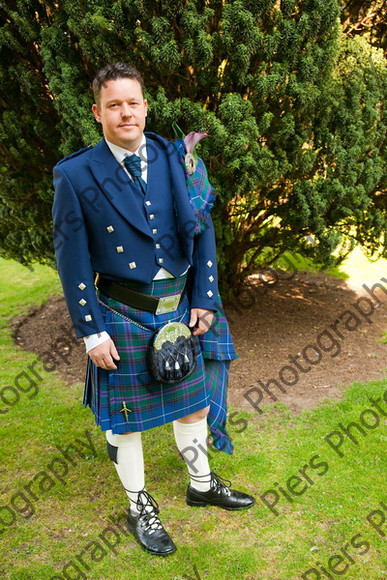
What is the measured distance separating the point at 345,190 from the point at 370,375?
142 cm

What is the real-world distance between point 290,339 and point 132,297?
105 inches

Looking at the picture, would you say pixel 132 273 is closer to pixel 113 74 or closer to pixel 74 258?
pixel 74 258

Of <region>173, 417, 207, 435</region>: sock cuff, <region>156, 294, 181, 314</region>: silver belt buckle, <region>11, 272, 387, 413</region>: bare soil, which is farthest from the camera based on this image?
<region>11, 272, 387, 413</region>: bare soil

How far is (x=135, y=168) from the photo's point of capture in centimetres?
241

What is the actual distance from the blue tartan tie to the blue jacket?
3cm

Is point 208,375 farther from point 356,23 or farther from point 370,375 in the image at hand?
point 356,23

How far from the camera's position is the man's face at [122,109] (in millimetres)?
2271

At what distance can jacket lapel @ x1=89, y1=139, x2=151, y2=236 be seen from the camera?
2.34 m

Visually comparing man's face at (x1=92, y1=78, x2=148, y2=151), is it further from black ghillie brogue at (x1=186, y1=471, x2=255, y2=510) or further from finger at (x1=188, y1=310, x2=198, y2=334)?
black ghillie brogue at (x1=186, y1=471, x2=255, y2=510)

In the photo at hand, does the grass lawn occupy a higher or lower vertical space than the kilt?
lower

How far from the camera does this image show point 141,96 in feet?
7.70

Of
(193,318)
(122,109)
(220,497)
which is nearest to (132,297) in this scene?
(193,318)

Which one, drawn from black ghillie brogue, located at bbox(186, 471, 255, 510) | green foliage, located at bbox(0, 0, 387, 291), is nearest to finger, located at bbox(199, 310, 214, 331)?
black ghillie brogue, located at bbox(186, 471, 255, 510)

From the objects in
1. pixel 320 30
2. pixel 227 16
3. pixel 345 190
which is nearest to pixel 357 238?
pixel 345 190
